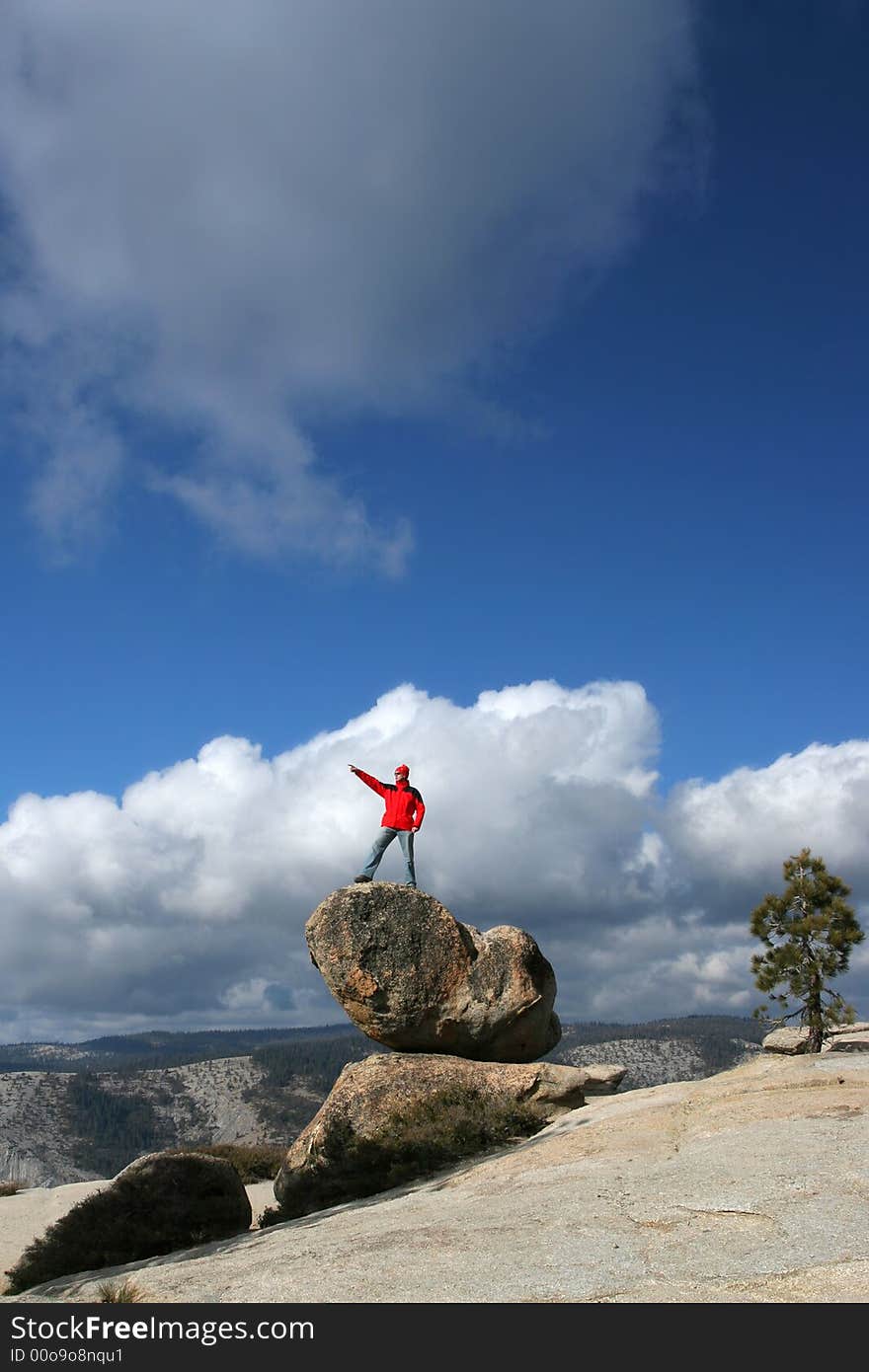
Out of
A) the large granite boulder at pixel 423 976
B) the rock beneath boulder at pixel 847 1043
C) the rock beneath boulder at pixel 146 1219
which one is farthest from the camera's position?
the rock beneath boulder at pixel 847 1043

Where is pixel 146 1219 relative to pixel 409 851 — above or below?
below

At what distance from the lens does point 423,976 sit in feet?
79.8

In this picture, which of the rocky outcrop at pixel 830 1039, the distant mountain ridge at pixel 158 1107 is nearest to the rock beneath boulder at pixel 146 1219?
the rocky outcrop at pixel 830 1039

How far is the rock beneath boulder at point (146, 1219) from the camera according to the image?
64.4 feet

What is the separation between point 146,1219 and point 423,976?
843 centimetres

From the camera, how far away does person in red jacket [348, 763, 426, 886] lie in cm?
2558

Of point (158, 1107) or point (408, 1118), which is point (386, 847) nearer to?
point (408, 1118)

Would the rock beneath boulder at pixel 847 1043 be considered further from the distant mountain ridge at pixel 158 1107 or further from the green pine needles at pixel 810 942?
the distant mountain ridge at pixel 158 1107

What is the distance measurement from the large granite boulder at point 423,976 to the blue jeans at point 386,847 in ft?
2.01

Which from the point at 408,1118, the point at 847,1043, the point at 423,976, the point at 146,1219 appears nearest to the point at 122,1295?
the point at 408,1118

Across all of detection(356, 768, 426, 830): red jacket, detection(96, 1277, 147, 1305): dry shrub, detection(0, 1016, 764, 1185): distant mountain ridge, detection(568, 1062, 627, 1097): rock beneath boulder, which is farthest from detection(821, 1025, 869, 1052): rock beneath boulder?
detection(0, 1016, 764, 1185): distant mountain ridge
